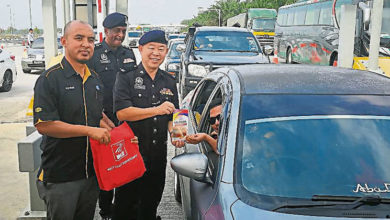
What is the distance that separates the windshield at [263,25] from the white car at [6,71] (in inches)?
922

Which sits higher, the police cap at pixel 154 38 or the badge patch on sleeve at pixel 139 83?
the police cap at pixel 154 38

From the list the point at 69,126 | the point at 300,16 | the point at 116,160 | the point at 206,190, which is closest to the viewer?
the point at 206,190

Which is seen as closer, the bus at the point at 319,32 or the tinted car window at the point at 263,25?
the bus at the point at 319,32

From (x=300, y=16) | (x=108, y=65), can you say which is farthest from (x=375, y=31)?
(x=300, y=16)

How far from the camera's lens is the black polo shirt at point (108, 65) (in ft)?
14.4

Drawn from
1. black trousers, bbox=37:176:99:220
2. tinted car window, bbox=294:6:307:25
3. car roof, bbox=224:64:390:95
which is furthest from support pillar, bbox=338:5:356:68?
tinted car window, bbox=294:6:307:25

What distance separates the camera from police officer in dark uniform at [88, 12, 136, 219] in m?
4.38

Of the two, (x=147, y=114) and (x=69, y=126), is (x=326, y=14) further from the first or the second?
(x=69, y=126)

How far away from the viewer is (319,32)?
61.1ft

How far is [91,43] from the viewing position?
305 centimetres

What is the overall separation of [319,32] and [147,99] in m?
16.2

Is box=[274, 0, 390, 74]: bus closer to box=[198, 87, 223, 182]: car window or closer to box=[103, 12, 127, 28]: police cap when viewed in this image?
box=[103, 12, 127, 28]: police cap

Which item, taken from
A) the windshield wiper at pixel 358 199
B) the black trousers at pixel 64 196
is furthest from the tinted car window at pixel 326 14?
the windshield wiper at pixel 358 199

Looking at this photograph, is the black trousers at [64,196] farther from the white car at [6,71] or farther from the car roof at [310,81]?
the white car at [6,71]
